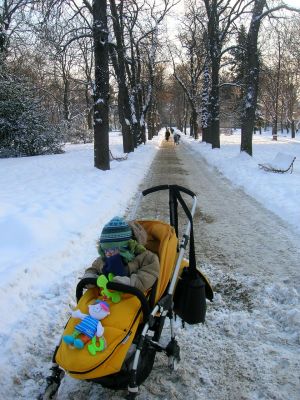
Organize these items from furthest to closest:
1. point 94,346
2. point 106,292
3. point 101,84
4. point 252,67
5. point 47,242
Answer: point 252,67, point 101,84, point 47,242, point 106,292, point 94,346

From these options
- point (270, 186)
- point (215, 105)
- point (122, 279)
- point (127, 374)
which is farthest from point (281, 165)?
point (215, 105)

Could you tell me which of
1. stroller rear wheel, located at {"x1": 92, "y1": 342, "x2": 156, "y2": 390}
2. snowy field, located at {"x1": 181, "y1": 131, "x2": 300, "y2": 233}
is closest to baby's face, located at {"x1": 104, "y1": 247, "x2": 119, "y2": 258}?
stroller rear wheel, located at {"x1": 92, "y1": 342, "x2": 156, "y2": 390}

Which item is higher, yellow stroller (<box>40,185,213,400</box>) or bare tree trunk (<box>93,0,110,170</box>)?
bare tree trunk (<box>93,0,110,170</box>)

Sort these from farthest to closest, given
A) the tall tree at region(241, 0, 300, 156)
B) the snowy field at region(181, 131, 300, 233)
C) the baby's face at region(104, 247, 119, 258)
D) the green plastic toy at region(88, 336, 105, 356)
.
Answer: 1. the tall tree at region(241, 0, 300, 156)
2. the snowy field at region(181, 131, 300, 233)
3. the baby's face at region(104, 247, 119, 258)
4. the green plastic toy at region(88, 336, 105, 356)

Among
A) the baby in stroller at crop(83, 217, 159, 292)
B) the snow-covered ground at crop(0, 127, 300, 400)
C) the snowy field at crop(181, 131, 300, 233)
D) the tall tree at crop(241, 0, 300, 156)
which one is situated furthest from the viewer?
the tall tree at crop(241, 0, 300, 156)

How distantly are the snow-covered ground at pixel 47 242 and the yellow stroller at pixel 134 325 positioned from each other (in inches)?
18.5

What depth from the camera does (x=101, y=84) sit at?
14508mm

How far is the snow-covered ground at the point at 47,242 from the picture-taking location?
3852 millimetres

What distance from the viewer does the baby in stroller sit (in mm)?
3416

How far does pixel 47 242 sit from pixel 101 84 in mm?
9311

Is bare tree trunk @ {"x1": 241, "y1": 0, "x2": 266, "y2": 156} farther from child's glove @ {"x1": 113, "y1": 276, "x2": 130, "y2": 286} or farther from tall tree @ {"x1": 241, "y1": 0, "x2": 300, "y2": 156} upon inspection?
child's glove @ {"x1": 113, "y1": 276, "x2": 130, "y2": 286}

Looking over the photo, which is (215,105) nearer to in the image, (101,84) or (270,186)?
(101,84)

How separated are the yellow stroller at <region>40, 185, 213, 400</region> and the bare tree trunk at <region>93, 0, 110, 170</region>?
11.4 meters

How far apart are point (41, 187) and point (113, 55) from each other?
11620mm
